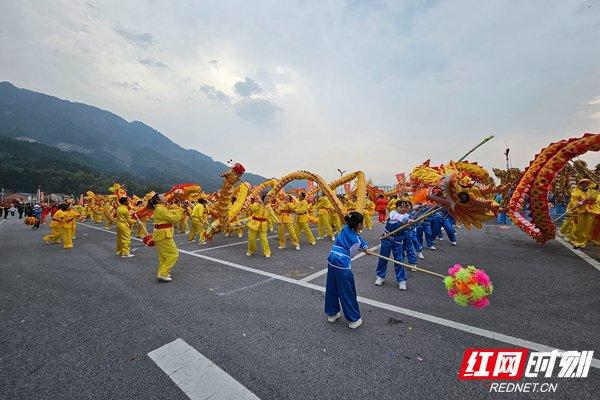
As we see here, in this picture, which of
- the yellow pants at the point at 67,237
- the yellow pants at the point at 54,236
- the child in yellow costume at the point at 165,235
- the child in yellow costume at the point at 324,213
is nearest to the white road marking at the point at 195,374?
the child in yellow costume at the point at 165,235

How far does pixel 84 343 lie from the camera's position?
10.5 ft

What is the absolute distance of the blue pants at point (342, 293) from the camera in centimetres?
355

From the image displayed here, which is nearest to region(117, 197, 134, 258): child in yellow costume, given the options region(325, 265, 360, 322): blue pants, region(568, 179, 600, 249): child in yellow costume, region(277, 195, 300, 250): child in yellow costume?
region(277, 195, 300, 250): child in yellow costume

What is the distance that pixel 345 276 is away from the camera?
11.8 ft

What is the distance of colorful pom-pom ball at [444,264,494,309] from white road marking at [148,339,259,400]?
2227 mm

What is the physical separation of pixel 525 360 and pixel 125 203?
9.45 metres

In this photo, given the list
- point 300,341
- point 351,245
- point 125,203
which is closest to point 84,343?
point 300,341

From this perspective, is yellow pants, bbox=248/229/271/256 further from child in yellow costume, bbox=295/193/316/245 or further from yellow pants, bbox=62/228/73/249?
yellow pants, bbox=62/228/73/249

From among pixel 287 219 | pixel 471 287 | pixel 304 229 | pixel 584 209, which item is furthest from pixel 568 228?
pixel 471 287

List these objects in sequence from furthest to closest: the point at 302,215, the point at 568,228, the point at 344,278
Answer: the point at 302,215, the point at 568,228, the point at 344,278

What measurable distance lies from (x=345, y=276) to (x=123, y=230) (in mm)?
7144

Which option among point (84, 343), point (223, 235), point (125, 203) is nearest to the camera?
point (84, 343)

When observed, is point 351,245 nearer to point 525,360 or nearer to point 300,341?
point 300,341

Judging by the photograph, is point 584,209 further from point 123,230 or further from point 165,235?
point 123,230
